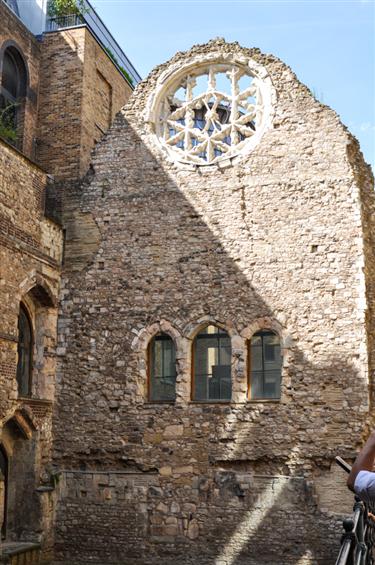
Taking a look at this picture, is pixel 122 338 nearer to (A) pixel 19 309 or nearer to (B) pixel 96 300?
A: (B) pixel 96 300

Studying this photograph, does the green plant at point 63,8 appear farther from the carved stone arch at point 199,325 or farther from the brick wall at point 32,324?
the carved stone arch at point 199,325

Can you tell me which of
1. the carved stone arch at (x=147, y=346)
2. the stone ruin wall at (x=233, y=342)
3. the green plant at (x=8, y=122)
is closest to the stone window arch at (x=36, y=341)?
the stone ruin wall at (x=233, y=342)

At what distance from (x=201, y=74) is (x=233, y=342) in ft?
17.7

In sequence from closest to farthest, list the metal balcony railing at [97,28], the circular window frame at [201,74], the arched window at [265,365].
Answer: the arched window at [265,365] → the circular window frame at [201,74] → the metal balcony railing at [97,28]

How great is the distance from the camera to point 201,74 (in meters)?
14.2

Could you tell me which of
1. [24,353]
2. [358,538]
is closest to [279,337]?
[24,353]

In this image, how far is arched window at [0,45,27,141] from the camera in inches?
591

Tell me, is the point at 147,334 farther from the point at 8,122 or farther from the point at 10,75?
the point at 10,75

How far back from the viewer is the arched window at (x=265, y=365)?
12.2 m

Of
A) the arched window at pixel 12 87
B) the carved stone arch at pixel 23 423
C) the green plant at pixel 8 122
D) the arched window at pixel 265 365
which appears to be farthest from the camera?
the arched window at pixel 12 87

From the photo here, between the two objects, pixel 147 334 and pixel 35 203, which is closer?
pixel 147 334

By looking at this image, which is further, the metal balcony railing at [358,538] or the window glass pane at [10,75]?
the window glass pane at [10,75]

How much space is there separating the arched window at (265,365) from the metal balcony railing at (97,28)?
7.93 meters

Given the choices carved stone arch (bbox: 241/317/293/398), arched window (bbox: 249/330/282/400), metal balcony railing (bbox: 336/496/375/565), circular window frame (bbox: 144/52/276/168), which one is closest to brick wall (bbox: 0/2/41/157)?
circular window frame (bbox: 144/52/276/168)
